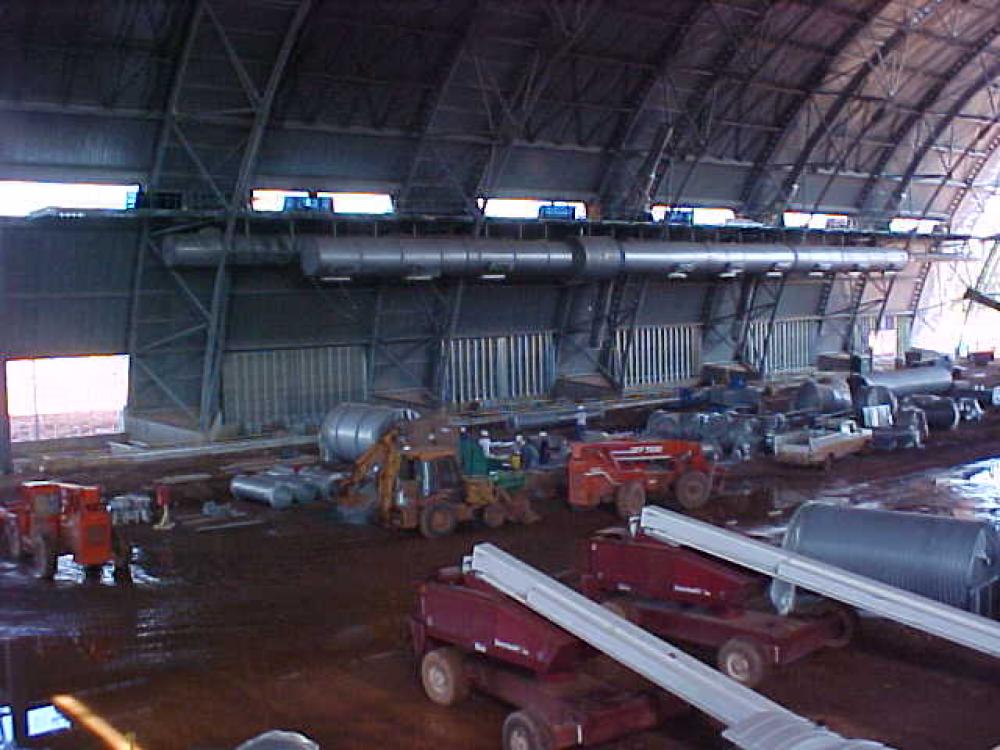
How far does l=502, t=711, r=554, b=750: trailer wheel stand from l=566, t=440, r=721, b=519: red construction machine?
30.8 ft

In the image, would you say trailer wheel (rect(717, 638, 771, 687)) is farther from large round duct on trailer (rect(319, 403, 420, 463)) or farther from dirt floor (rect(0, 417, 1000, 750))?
large round duct on trailer (rect(319, 403, 420, 463))

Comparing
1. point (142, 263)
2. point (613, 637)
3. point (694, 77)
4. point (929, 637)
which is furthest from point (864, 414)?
point (613, 637)

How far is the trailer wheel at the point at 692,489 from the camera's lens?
723 inches

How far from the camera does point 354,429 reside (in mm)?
20750

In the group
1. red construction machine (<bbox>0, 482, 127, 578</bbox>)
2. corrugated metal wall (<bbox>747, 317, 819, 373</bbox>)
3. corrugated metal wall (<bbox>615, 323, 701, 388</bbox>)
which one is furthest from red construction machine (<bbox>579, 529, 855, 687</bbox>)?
corrugated metal wall (<bbox>747, 317, 819, 373</bbox>)

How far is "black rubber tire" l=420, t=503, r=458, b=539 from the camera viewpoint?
637 inches

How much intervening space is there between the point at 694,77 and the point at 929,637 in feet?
72.0

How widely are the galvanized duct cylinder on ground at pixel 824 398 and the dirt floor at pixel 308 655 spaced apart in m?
9.06

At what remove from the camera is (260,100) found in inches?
856

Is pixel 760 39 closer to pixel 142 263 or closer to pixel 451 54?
pixel 451 54

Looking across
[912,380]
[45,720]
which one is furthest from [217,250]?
[912,380]

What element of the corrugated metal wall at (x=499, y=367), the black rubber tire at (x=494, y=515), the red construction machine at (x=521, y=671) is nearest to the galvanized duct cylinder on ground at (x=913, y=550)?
the red construction machine at (x=521, y=671)

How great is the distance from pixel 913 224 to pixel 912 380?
1576 centimetres

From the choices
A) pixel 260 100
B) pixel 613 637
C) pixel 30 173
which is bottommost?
pixel 613 637
